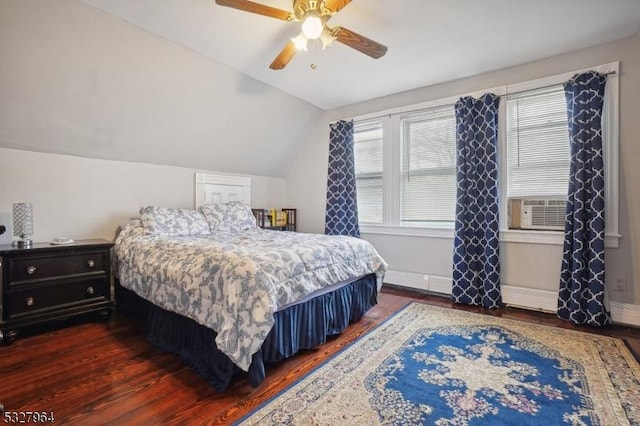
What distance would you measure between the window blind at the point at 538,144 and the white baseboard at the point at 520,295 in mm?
952

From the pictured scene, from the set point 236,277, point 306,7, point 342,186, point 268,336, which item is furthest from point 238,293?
point 342,186

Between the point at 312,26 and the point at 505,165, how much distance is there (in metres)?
2.40

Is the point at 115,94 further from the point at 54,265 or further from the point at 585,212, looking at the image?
the point at 585,212

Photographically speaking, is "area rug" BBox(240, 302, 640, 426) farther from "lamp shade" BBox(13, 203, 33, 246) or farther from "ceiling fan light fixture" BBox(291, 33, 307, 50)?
"lamp shade" BBox(13, 203, 33, 246)

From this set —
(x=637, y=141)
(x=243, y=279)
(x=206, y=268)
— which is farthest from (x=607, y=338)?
(x=206, y=268)

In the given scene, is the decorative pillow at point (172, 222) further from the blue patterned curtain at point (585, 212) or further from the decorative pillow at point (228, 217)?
the blue patterned curtain at point (585, 212)

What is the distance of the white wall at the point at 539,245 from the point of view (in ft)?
8.68

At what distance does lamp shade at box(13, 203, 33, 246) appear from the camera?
254 cm

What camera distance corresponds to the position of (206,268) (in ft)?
6.48

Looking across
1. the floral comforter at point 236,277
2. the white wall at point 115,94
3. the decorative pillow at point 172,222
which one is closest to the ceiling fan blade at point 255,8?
the white wall at point 115,94

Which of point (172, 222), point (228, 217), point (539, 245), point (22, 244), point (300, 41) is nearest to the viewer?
point (300, 41)

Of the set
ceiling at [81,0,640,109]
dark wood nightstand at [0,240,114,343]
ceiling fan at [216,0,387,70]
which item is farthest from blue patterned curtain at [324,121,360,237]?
dark wood nightstand at [0,240,114,343]

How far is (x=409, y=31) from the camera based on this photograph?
2531 millimetres

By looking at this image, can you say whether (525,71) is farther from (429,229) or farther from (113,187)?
(113,187)
